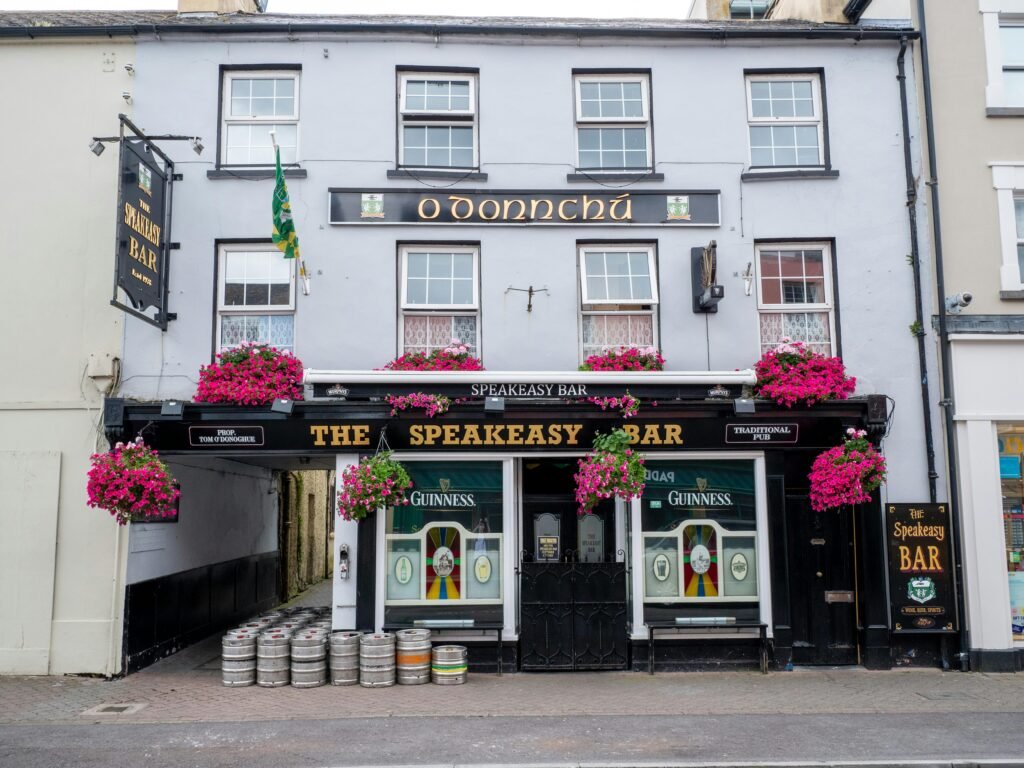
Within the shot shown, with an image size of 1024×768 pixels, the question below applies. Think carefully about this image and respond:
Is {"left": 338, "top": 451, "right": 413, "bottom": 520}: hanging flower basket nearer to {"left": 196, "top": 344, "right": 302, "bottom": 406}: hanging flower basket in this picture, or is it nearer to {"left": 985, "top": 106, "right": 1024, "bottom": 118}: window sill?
{"left": 196, "top": 344, "right": 302, "bottom": 406}: hanging flower basket

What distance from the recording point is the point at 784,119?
12508 mm

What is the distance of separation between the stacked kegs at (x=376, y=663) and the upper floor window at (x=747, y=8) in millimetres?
16568

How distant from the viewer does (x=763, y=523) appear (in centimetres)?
1173

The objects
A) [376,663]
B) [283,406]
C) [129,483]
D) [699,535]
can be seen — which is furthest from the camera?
[699,535]

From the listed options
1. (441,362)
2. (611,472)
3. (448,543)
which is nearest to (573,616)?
(448,543)

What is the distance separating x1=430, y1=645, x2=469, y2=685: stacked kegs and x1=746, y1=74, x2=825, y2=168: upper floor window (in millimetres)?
7940

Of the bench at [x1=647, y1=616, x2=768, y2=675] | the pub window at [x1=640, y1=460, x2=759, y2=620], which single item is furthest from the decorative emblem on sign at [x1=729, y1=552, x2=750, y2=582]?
the bench at [x1=647, y1=616, x2=768, y2=675]

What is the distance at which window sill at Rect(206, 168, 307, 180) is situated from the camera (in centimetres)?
1197

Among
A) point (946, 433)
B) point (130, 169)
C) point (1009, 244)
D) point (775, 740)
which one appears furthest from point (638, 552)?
point (130, 169)

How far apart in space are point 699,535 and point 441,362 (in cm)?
427

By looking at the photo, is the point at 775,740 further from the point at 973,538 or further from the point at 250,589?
the point at 250,589

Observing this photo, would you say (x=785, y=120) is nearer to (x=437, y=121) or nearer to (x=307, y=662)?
(x=437, y=121)

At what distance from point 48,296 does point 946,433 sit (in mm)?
12381

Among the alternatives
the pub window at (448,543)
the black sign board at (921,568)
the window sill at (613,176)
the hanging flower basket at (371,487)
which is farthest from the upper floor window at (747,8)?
the hanging flower basket at (371,487)
